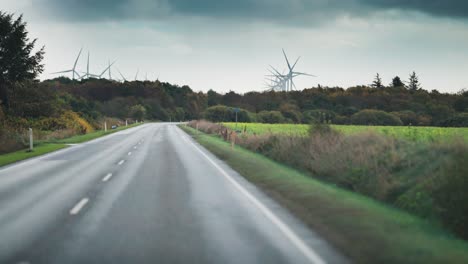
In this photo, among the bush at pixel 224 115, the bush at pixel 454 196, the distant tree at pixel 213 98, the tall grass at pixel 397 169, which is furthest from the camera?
the distant tree at pixel 213 98

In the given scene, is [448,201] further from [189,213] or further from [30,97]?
[30,97]

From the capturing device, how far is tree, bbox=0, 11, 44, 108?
47906mm

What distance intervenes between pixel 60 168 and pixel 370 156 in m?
11.1

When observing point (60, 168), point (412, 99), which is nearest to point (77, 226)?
point (60, 168)

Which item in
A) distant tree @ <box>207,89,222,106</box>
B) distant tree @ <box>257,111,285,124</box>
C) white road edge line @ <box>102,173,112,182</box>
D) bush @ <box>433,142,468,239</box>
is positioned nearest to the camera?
bush @ <box>433,142,468,239</box>

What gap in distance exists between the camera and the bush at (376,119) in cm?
7825

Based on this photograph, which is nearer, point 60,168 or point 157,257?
point 157,257

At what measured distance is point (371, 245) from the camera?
21.5ft

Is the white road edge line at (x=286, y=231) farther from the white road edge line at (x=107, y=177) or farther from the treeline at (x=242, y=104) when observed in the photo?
the treeline at (x=242, y=104)

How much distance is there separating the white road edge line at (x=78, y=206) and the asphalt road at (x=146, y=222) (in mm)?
20

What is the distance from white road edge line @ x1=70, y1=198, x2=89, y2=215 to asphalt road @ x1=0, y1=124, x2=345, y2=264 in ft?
0.07

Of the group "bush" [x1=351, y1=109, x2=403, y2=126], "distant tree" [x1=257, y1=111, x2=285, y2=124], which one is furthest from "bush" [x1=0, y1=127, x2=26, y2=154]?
"distant tree" [x1=257, y1=111, x2=285, y2=124]

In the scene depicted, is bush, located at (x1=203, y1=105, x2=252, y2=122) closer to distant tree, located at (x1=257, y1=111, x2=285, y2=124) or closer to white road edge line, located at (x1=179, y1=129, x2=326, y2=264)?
distant tree, located at (x1=257, y1=111, x2=285, y2=124)

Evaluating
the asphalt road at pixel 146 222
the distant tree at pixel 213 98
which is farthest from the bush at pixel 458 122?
the distant tree at pixel 213 98
